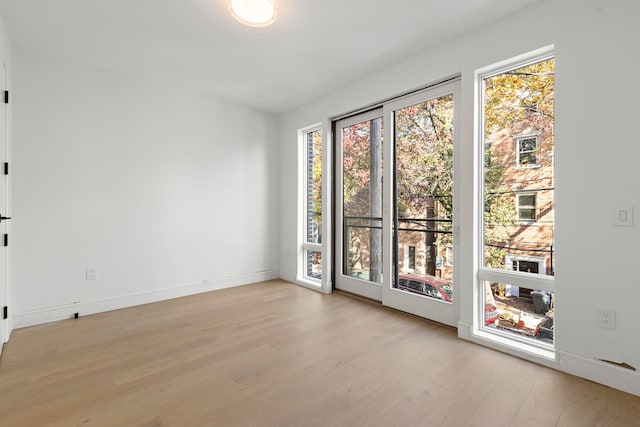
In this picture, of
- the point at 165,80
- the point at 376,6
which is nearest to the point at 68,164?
the point at 165,80

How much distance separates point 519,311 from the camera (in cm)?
252

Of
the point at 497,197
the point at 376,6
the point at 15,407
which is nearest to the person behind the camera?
the point at 15,407

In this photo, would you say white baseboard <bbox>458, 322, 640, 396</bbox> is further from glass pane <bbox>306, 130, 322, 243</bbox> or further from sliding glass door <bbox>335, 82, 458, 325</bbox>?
glass pane <bbox>306, 130, 322, 243</bbox>

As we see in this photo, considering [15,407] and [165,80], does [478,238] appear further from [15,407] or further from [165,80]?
[165,80]

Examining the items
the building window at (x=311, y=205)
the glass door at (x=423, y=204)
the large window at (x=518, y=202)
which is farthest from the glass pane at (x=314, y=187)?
the large window at (x=518, y=202)

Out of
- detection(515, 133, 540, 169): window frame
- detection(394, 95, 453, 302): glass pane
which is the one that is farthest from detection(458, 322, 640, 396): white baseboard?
detection(515, 133, 540, 169): window frame

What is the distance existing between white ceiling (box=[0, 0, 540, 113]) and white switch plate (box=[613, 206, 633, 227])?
158 cm

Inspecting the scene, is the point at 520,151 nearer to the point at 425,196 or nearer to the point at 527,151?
the point at 527,151

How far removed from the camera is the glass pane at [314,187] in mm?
4504

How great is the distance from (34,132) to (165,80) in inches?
54.5

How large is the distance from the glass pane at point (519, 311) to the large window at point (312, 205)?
2313 mm

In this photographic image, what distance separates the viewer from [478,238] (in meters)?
2.69

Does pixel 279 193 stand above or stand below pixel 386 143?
below

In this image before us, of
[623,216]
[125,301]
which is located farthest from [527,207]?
[125,301]
